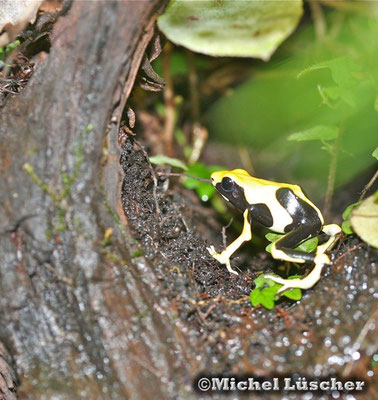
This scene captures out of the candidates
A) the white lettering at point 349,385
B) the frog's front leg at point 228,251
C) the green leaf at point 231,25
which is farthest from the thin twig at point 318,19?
the white lettering at point 349,385

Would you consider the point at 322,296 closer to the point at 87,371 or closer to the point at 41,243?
the point at 87,371

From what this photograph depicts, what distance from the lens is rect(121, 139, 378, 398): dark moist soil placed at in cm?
197

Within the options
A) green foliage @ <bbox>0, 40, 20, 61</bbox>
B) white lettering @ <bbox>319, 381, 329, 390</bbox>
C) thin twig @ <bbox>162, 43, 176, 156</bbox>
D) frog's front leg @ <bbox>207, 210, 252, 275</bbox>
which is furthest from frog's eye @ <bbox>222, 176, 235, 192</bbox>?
green foliage @ <bbox>0, 40, 20, 61</bbox>

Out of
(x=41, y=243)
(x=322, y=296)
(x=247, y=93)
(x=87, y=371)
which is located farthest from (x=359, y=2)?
(x=87, y=371)

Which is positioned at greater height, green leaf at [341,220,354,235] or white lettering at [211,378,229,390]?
white lettering at [211,378,229,390]

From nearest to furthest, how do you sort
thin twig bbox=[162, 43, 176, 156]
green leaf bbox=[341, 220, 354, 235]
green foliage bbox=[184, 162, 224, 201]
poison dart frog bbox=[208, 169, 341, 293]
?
1. green leaf bbox=[341, 220, 354, 235]
2. poison dart frog bbox=[208, 169, 341, 293]
3. green foliage bbox=[184, 162, 224, 201]
4. thin twig bbox=[162, 43, 176, 156]

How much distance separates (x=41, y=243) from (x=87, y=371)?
1.97 ft

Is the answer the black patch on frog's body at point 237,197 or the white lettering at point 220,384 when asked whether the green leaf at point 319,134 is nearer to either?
the black patch on frog's body at point 237,197

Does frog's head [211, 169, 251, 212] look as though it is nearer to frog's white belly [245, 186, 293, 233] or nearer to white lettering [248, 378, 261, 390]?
frog's white belly [245, 186, 293, 233]

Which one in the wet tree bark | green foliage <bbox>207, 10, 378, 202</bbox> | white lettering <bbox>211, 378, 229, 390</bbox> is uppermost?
the wet tree bark

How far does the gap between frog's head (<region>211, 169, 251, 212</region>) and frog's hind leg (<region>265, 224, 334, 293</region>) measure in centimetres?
41

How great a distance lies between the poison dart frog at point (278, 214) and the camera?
2.57 m

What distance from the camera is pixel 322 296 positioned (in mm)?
2203

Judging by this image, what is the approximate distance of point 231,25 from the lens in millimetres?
2207
